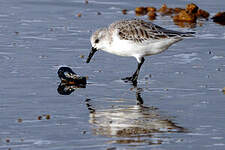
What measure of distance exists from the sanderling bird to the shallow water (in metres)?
0.51

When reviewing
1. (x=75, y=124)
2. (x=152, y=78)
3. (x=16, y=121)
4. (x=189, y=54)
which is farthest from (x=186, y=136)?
(x=189, y=54)

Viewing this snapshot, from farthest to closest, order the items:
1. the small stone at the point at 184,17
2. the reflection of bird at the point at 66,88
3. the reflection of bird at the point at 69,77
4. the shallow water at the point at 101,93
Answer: the small stone at the point at 184,17 < the reflection of bird at the point at 69,77 < the reflection of bird at the point at 66,88 < the shallow water at the point at 101,93

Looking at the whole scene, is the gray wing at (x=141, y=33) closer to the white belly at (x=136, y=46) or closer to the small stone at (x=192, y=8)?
the white belly at (x=136, y=46)

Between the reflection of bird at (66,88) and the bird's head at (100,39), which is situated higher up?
the bird's head at (100,39)

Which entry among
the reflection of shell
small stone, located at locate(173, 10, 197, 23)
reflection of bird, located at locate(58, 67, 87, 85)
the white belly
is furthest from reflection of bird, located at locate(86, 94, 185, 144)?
small stone, located at locate(173, 10, 197, 23)

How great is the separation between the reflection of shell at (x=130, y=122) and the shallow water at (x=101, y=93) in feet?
0.05

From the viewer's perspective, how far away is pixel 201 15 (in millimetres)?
21562

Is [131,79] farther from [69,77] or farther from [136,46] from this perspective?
[69,77]

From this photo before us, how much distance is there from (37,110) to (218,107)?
320cm

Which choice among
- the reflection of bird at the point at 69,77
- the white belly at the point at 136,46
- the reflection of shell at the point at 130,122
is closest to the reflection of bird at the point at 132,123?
the reflection of shell at the point at 130,122

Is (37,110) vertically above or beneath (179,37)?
beneath

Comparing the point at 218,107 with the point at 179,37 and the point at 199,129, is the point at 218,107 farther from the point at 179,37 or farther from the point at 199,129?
the point at 179,37

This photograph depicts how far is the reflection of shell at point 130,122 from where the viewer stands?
35.4ft

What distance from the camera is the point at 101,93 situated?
1343 cm
